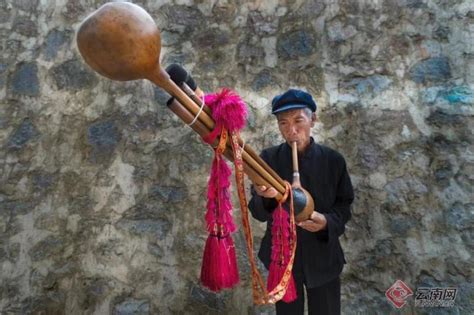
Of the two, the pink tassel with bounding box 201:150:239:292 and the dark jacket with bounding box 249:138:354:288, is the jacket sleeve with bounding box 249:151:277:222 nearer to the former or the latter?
the dark jacket with bounding box 249:138:354:288

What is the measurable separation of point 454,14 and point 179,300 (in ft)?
6.32

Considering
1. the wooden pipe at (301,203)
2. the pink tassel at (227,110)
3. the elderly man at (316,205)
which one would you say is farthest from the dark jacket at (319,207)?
the pink tassel at (227,110)

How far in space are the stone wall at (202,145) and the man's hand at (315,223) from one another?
0.73m

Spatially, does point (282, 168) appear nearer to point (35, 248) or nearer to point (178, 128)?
point (178, 128)

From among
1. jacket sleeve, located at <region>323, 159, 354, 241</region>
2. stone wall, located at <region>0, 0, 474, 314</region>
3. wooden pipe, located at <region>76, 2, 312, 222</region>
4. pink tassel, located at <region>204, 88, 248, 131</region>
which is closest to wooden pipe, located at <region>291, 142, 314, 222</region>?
jacket sleeve, located at <region>323, 159, 354, 241</region>

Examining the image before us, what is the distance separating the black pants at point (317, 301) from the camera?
116 centimetres

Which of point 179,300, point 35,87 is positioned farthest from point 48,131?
point 179,300

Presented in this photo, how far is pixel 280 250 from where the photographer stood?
3.39 ft

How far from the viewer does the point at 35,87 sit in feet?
6.20

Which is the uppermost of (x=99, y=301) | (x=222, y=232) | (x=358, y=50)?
(x=358, y=50)

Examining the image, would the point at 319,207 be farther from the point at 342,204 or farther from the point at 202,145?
the point at 202,145

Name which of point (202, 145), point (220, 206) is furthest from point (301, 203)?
point (202, 145)

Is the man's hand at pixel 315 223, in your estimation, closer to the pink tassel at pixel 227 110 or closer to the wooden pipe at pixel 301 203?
the wooden pipe at pixel 301 203

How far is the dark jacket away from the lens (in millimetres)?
1114
